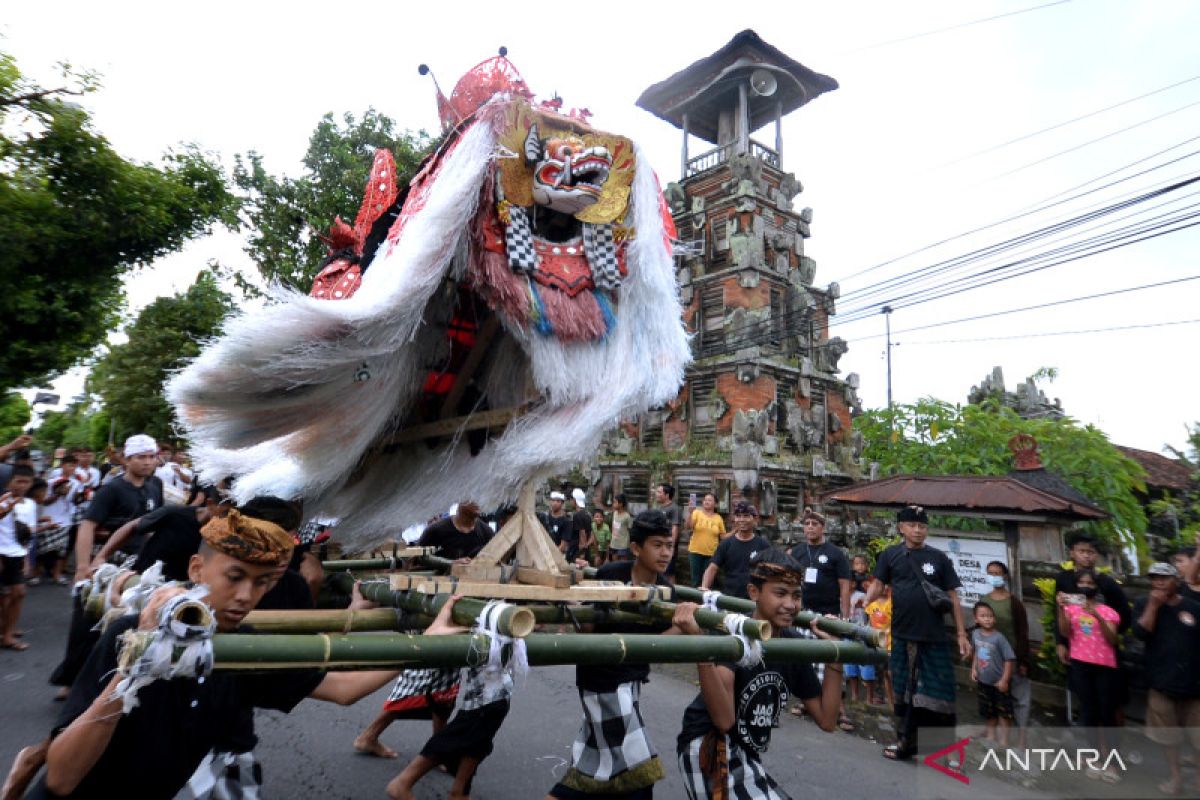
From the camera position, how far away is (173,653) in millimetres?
1085

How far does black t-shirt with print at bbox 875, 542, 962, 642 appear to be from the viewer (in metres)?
4.63

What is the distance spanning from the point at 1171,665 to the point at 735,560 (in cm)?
288

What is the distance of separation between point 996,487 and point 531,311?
560 cm

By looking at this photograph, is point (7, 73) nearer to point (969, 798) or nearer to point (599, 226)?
point (599, 226)

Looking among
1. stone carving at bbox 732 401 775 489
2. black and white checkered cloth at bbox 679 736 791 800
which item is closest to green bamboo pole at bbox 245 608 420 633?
black and white checkered cloth at bbox 679 736 791 800

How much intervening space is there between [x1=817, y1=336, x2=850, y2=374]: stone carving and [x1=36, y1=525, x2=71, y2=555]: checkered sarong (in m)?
15.7

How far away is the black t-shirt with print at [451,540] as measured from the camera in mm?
3828

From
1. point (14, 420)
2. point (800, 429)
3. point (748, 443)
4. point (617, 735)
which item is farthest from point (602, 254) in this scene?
point (14, 420)

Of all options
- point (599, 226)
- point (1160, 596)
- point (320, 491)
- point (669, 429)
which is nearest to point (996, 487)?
point (1160, 596)

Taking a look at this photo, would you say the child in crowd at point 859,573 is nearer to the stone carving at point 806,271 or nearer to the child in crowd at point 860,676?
the child in crowd at point 860,676

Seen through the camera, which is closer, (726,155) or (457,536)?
(457,536)

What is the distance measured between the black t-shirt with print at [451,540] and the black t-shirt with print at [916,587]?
310 cm

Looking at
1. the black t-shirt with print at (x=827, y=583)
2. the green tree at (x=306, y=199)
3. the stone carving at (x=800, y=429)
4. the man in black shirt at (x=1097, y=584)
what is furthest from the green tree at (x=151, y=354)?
the man in black shirt at (x=1097, y=584)

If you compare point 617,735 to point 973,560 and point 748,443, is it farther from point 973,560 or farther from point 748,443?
point 748,443
